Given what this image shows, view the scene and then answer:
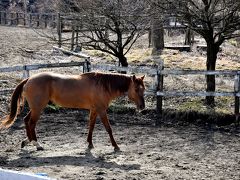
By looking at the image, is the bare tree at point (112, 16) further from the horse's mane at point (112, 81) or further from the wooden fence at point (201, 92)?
the horse's mane at point (112, 81)

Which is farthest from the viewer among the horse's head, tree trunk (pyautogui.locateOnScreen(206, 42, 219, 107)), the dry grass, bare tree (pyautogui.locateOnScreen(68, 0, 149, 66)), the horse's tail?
the dry grass

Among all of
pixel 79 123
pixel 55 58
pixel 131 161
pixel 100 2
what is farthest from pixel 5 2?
pixel 131 161

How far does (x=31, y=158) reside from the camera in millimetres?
7586

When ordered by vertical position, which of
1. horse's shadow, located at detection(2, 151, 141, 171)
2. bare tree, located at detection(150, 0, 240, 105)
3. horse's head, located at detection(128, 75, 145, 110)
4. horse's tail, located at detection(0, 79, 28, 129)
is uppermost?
bare tree, located at detection(150, 0, 240, 105)

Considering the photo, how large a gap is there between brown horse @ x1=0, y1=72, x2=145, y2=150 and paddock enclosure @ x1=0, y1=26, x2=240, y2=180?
471 mm

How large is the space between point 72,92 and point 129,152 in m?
1.45

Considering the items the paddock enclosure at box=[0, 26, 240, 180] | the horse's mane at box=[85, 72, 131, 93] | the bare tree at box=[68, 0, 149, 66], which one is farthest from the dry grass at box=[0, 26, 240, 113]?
the horse's mane at box=[85, 72, 131, 93]

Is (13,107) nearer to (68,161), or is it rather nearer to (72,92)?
(72,92)

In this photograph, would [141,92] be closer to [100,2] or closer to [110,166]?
[110,166]

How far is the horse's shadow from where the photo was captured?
23.3ft

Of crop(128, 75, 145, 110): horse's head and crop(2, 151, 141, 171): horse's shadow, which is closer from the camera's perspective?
crop(2, 151, 141, 171): horse's shadow

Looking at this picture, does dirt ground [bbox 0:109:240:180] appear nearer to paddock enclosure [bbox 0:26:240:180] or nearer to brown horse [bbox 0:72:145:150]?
paddock enclosure [bbox 0:26:240:180]

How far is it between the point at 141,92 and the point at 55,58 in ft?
37.9

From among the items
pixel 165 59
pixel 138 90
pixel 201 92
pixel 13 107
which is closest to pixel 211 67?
pixel 201 92
